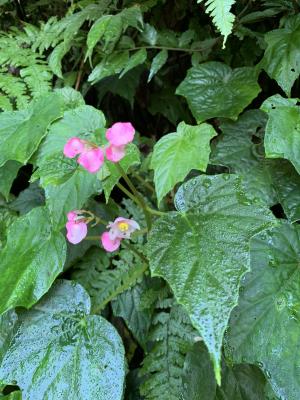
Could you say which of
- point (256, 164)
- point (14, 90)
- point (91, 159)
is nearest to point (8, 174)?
point (14, 90)

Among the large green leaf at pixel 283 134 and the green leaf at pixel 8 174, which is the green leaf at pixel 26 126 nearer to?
the green leaf at pixel 8 174

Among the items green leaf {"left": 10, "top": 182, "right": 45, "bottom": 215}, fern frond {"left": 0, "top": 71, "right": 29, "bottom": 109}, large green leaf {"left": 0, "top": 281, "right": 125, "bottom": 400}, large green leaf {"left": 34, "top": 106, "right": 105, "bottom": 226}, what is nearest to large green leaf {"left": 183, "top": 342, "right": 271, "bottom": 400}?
large green leaf {"left": 0, "top": 281, "right": 125, "bottom": 400}

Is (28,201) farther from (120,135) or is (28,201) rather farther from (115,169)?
(120,135)

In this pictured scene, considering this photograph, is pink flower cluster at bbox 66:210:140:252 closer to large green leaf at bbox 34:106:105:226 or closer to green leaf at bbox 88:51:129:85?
large green leaf at bbox 34:106:105:226

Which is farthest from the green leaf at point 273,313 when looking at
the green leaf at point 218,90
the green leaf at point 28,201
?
the green leaf at point 28,201

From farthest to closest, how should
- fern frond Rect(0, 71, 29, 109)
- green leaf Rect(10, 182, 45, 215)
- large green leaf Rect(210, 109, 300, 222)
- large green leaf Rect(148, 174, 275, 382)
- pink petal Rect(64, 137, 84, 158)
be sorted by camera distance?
green leaf Rect(10, 182, 45, 215)
fern frond Rect(0, 71, 29, 109)
large green leaf Rect(210, 109, 300, 222)
pink petal Rect(64, 137, 84, 158)
large green leaf Rect(148, 174, 275, 382)
